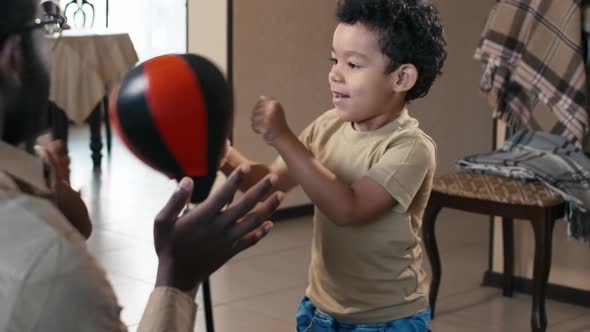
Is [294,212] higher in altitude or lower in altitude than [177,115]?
lower

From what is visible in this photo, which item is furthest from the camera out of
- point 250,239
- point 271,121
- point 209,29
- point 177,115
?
point 209,29

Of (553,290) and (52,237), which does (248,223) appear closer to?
(52,237)

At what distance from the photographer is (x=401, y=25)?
6.29ft

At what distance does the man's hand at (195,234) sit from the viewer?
1079 millimetres

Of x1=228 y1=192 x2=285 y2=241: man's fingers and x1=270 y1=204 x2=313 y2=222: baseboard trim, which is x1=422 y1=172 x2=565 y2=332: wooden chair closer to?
x1=270 y1=204 x2=313 y2=222: baseboard trim

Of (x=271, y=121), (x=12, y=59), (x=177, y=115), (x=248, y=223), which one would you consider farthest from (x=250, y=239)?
(x=271, y=121)

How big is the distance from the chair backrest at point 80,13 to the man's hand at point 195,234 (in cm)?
576

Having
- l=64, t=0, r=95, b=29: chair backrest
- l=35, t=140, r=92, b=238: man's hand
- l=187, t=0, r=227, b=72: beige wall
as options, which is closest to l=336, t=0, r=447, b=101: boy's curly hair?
l=35, t=140, r=92, b=238: man's hand

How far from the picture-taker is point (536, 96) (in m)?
3.31

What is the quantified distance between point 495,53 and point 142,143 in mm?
2069

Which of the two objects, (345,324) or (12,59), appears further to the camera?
(345,324)

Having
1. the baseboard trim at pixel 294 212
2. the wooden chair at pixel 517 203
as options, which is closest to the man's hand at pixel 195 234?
the wooden chair at pixel 517 203

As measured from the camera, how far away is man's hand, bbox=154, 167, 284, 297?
42.5 inches

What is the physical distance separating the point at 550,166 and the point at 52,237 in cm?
265
